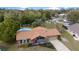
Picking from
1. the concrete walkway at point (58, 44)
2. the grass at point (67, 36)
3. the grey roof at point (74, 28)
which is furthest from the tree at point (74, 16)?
the concrete walkway at point (58, 44)

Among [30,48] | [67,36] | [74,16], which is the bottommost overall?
[30,48]

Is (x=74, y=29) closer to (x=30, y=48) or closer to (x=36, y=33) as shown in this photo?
(x=36, y=33)

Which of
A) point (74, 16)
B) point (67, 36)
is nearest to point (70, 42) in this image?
point (67, 36)

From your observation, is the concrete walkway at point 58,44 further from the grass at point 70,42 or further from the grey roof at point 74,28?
the grey roof at point 74,28

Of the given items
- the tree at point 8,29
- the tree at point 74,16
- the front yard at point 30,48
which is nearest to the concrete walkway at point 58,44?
the front yard at point 30,48

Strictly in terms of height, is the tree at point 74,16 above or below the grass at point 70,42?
above

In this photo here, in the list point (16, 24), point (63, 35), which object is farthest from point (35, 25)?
point (63, 35)

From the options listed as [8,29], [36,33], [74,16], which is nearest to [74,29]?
[74,16]

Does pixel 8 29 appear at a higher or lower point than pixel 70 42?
higher

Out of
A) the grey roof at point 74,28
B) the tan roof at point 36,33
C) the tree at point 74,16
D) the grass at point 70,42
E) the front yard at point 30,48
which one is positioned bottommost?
the front yard at point 30,48
